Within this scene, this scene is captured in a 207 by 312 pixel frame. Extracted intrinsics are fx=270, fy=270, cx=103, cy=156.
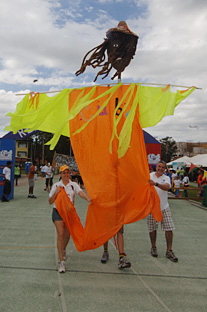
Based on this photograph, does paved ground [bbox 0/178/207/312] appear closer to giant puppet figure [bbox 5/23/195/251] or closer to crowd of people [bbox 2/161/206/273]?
crowd of people [bbox 2/161/206/273]

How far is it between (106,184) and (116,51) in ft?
7.68

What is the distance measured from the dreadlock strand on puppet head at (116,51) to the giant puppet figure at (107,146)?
0.56 metres

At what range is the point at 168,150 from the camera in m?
77.5

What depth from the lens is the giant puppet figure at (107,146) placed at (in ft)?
13.4

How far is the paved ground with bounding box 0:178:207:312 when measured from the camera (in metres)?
3.03

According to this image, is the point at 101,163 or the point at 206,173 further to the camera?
the point at 206,173

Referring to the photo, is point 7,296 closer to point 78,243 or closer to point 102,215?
point 78,243

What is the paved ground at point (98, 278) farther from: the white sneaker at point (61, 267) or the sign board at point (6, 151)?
the sign board at point (6, 151)

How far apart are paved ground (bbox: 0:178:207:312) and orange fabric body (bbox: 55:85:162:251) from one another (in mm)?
561

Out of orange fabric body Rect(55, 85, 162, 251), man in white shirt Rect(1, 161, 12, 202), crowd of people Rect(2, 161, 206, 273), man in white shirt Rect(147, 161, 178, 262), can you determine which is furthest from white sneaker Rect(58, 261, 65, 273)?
man in white shirt Rect(1, 161, 12, 202)

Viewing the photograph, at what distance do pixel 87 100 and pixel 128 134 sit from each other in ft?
3.26

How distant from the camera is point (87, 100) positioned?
435 cm

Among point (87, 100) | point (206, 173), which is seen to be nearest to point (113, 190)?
point (87, 100)

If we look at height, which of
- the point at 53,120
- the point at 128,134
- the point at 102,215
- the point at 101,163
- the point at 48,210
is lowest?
the point at 48,210
